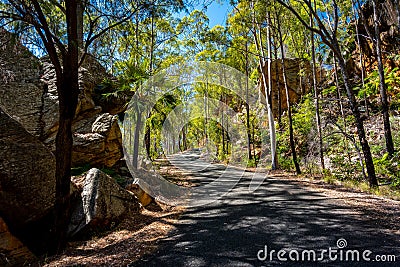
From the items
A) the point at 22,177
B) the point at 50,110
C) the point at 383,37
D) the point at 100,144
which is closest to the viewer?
the point at 22,177

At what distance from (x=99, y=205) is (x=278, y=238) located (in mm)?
3879

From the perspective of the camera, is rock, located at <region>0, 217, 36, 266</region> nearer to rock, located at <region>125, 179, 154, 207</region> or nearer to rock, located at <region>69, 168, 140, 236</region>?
rock, located at <region>69, 168, 140, 236</region>

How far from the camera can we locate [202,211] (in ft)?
20.8

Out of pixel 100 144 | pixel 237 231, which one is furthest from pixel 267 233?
pixel 100 144

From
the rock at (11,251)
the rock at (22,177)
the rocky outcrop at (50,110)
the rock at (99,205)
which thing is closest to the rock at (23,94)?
the rocky outcrop at (50,110)

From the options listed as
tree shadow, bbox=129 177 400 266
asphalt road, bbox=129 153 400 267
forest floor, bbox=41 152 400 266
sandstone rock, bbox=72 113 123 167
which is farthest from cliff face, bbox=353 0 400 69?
sandstone rock, bbox=72 113 123 167

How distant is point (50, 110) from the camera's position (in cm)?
821

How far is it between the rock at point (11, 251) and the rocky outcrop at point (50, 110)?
3702 millimetres

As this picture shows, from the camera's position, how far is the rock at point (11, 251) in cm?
428

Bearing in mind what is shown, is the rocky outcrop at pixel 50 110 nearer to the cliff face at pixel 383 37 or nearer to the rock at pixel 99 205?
the rock at pixel 99 205

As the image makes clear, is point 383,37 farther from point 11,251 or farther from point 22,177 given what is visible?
point 11,251

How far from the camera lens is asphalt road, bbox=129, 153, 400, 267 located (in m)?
3.31

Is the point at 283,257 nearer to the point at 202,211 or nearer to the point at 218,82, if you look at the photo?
the point at 202,211

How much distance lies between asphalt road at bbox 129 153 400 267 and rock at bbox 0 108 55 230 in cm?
294
